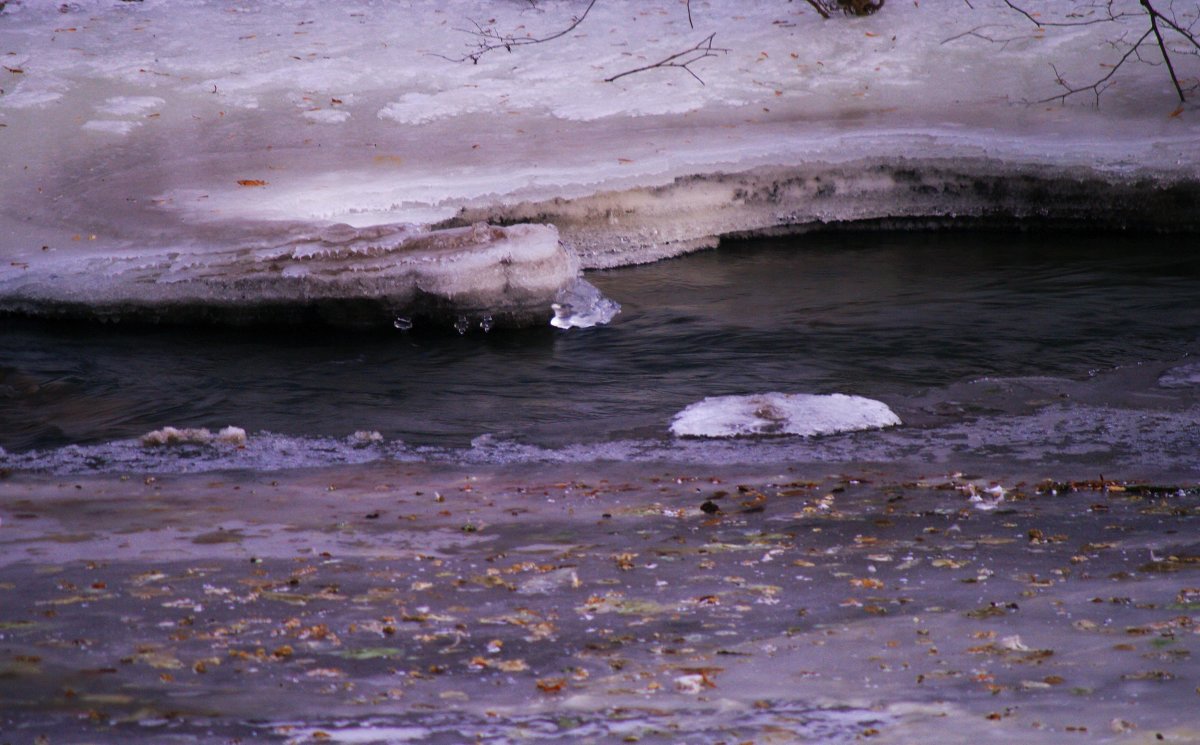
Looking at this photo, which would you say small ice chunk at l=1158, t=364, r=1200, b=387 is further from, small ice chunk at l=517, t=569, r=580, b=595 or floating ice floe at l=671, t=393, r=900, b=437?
small ice chunk at l=517, t=569, r=580, b=595

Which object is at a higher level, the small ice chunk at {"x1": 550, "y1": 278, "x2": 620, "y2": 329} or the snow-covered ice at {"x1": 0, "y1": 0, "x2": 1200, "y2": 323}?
the snow-covered ice at {"x1": 0, "y1": 0, "x2": 1200, "y2": 323}

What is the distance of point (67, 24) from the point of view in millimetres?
11383

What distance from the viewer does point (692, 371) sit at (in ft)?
20.6

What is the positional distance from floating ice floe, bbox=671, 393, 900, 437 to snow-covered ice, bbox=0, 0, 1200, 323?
1799 millimetres

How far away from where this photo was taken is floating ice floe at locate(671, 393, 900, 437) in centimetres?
523

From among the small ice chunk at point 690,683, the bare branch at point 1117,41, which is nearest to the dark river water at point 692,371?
the bare branch at point 1117,41

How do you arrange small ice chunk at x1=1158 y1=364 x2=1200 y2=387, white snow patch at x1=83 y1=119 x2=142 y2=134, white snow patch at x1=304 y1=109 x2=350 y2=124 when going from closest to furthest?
small ice chunk at x1=1158 y1=364 x2=1200 y2=387
white snow patch at x1=83 y1=119 x2=142 y2=134
white snow patch at x1=304 y1=109 x2=350 y2=124

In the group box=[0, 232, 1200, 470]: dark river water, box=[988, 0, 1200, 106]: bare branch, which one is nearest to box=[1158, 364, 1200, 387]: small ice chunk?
box=[0, 232, 1200, 470]: dark river water

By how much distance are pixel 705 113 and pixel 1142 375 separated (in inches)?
173

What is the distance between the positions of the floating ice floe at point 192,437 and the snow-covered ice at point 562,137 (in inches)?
64.5

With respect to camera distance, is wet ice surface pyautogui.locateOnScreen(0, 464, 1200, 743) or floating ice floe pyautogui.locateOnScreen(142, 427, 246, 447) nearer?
wet ice surface pyautogui.locateOnScreen(0, 464, 1200, 743)

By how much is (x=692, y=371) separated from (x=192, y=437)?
8.30 feet

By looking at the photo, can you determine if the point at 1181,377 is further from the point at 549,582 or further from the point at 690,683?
the point at 690,683

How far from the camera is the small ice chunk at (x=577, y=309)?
23.4 ft
